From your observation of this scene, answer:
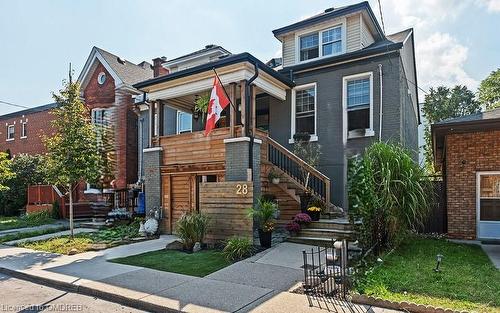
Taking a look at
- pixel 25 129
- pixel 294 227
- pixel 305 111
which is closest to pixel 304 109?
pixel 305 111

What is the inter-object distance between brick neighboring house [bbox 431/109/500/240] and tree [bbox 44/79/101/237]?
34.9ft

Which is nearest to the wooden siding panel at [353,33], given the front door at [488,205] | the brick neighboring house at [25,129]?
the front door at [488,205]

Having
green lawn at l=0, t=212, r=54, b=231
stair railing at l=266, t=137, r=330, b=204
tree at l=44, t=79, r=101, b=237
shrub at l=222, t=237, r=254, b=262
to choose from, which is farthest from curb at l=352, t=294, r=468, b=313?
green lawn at l=0, t=212, r=54, b=231

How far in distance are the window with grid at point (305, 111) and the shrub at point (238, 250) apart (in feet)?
20.6

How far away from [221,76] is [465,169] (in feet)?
25.4

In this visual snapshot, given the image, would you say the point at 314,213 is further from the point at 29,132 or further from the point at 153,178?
the point at 29,132

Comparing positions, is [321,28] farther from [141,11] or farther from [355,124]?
[141,11]

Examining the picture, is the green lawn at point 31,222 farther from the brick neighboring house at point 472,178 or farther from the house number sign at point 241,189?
the brick neighboring house at point 472,178

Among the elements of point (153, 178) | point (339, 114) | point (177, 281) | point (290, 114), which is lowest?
point (177, 281)

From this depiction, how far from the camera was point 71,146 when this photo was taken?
11.2 metres

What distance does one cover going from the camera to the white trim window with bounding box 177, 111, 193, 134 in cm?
1744

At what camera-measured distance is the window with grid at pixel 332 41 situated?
1371cm

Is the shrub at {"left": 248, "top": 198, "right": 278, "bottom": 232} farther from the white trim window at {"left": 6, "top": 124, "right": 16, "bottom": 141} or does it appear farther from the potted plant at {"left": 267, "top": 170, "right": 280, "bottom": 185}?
the white trim window at {"left": 6, "top": 124, "right": 16, "bottom": 141}

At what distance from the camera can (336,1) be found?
29.3ft
